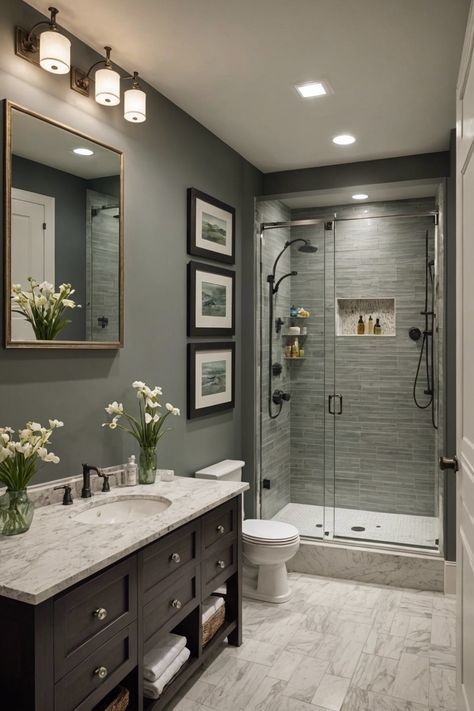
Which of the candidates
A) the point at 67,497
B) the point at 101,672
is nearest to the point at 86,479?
the point at 67,497

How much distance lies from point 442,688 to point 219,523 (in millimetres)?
1206

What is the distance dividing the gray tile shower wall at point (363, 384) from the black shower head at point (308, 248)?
0.04 meters

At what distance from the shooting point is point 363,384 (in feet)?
14.0

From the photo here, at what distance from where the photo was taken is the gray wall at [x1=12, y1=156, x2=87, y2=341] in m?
2.17

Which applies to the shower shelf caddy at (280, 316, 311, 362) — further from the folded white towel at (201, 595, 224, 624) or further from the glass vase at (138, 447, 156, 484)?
the folded white towel at (201, 595, 224, 624)

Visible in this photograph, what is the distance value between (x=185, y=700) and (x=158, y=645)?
0.33 meters

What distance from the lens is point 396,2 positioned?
6.95ft

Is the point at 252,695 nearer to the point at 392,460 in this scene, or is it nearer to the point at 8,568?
the point at 8,568

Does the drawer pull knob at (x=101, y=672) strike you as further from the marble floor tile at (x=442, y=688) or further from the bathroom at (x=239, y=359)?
the marble floor tile at (x=442, y=688)

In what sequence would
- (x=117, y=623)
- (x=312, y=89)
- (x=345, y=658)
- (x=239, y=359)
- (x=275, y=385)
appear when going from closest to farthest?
1. (x=117, y=623)
2. (x=345, y=658)
3. (x=312, y=89)
4. (x=239, y=359)
5. (x=275, y=385)

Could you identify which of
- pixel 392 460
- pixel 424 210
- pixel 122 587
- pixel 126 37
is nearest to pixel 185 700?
pixel 122 587

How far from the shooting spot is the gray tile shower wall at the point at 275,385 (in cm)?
409

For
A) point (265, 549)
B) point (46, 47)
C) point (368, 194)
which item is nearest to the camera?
point (46, 47)

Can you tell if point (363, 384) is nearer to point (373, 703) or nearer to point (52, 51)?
point (373, 703)
